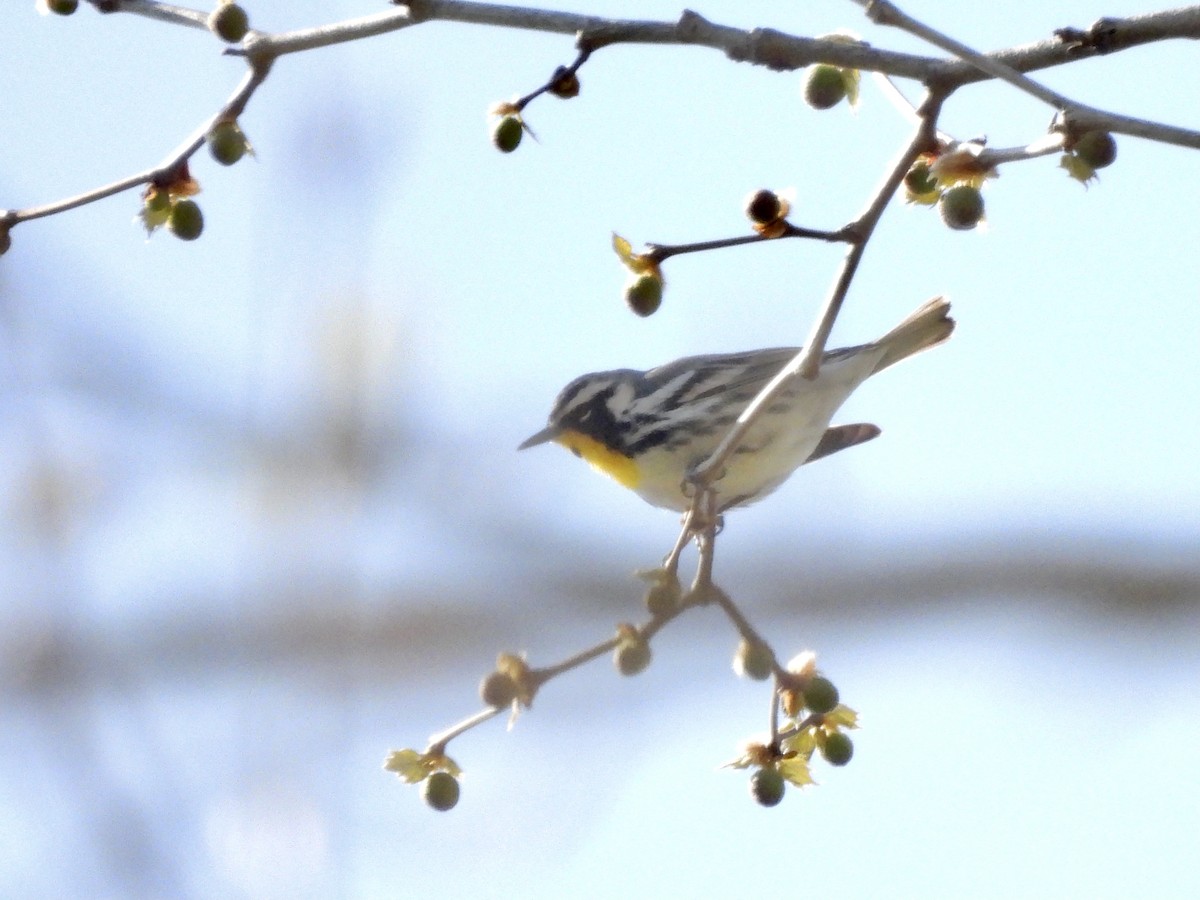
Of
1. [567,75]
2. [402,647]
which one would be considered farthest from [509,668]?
[402,647]

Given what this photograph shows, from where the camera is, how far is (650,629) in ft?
7.58

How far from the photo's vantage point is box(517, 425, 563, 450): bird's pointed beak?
5.41m

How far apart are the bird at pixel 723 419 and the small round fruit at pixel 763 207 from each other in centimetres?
251

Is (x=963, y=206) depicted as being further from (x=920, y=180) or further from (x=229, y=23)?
(x=229, y=23)

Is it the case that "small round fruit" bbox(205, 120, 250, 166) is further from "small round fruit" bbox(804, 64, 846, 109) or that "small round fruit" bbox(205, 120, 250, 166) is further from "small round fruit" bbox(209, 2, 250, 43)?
"small round fruit" bbox(804, 64, 846, 109)

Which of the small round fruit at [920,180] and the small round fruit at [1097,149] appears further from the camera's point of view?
the small round fruit at [920,180]

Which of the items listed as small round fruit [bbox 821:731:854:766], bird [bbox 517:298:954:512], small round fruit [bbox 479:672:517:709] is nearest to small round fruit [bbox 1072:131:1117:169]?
small round fruit [bbox 821:731:854:766]

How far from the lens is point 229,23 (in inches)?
111

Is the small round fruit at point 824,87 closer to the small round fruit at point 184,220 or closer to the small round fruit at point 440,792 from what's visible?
the small round fruit at point 184,220

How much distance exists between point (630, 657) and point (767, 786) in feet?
1.86

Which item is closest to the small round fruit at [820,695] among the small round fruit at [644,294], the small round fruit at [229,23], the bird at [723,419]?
the small round fruit at [644,294]

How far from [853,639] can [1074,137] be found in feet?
5.80

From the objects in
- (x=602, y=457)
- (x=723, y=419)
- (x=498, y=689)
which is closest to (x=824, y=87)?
(x=498, y=689)

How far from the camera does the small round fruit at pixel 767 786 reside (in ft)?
8.86
